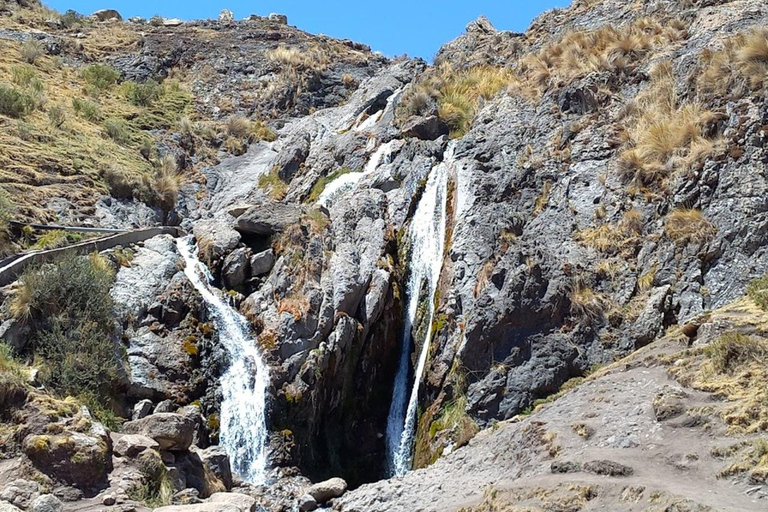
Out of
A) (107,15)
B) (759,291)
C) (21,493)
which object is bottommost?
(21,493)

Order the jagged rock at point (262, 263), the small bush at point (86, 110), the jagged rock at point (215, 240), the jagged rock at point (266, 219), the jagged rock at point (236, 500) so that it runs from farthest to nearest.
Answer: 1. the small bush at point (86, 110)
2. the jagged rock at point (266, 219)
3. the jagged rock at point (215, 240)
4. the jagged rock at point (262, 263)
5. the jagged rock at point (236, 500)

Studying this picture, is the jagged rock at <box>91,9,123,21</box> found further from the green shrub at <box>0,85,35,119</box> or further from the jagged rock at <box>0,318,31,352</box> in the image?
the jagged rock at <box>0,318,31,352</box>

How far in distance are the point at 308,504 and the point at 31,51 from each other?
27.8 meters

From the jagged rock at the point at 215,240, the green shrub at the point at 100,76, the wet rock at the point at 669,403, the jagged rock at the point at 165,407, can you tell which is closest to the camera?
the wet rock at the point at 669,403

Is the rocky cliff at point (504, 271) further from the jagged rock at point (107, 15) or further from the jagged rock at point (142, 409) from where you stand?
the jagged rock at point (107, 15)

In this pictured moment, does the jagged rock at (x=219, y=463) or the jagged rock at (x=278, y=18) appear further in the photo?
the jagged rock at (x=278, y=18)

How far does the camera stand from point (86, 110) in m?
26.5

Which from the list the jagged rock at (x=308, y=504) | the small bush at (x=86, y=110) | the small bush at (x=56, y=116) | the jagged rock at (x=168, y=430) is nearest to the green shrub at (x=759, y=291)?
the jagged rock at (x=308, y=504)

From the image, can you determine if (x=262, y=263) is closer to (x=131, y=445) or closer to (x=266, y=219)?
(x=266, y=219)

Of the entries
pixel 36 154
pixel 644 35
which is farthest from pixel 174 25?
pixel 644 35

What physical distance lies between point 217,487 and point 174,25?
36589 millimetres

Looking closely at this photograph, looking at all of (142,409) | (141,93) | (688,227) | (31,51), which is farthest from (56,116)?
(688,227)

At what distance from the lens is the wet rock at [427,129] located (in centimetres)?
2172

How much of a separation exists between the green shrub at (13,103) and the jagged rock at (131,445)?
16382mm
